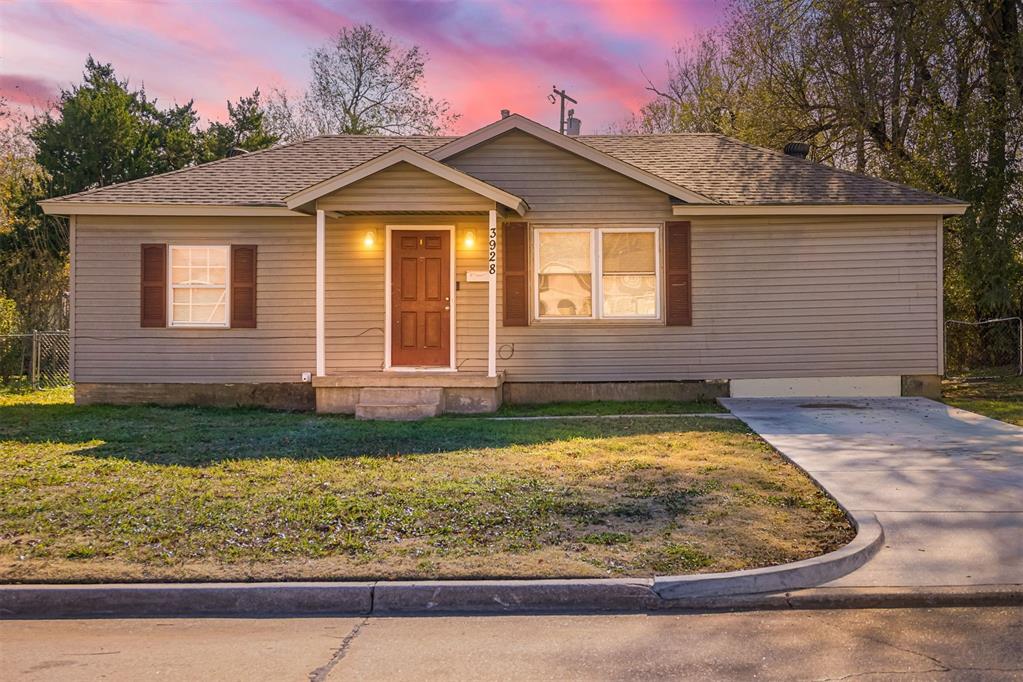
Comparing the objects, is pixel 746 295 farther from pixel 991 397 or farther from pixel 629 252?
pixel 991 397

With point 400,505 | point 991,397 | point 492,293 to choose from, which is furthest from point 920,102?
point 400,505

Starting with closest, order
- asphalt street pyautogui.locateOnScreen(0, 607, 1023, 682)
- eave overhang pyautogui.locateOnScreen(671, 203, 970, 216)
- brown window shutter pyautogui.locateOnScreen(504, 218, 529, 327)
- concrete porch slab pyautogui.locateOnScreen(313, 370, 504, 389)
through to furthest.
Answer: asphalt street pyautogui.locateOnScreen(0, 607, 1023, 682) → concrete porch slab pyautogui.locateOnScreen(313, 370, 504, 389) → eave overhang pyautogui.locateOnScreen(671, 203, 970, 216) → brown window shutter pyautogui.locateOnScreen(504, 218, 529, 327)

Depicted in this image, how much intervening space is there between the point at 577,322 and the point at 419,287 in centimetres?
246

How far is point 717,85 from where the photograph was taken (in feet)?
94.9

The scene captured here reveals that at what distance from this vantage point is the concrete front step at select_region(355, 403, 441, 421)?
11789mm

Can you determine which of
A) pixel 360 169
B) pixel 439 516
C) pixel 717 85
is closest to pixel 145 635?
pixel 439 516

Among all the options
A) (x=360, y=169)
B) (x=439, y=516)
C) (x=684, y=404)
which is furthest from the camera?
(x=684, y=404)

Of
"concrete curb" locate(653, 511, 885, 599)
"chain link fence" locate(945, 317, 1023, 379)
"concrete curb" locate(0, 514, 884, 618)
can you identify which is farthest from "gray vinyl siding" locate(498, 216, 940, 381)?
"concrete curb" locate(0, 514, 884, 618)

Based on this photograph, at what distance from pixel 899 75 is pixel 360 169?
14.2 m

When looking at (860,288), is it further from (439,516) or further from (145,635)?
(145,635)

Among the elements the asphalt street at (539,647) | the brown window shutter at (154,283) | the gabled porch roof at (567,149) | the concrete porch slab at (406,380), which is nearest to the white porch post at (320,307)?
the concrete porch slab at (406,380)

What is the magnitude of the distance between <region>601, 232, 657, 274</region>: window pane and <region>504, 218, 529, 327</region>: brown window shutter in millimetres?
1258

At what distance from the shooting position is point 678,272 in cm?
1303

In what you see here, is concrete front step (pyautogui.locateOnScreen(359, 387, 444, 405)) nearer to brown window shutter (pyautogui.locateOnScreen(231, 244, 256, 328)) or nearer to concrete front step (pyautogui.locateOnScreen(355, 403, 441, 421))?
concrete front step (pyautogui.locateOnScreen(355, 403, 441, 421))
